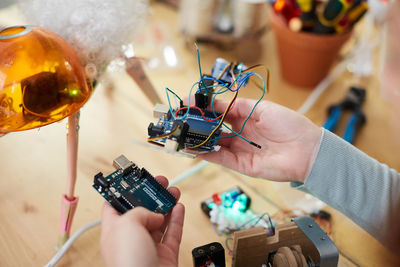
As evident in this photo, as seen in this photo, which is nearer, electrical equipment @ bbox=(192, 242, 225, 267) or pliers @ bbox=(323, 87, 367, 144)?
electrical equipment @ bbox=(192, 242, 225, 267)

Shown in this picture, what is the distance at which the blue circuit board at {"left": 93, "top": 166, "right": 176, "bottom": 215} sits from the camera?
18.9 inches

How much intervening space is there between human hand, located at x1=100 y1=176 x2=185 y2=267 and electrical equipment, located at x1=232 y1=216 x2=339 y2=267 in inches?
3.7

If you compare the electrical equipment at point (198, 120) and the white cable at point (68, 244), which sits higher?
the electrical equipment at point (198, 120)

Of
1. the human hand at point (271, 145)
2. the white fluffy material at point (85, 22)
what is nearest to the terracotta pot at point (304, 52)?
the human hand at point (271, 145)

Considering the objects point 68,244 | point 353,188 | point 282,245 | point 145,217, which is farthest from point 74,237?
point 353,188

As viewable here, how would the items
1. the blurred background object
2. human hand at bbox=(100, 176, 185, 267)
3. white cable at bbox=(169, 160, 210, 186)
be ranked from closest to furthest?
human hand at bbox=(100, 176, 185, 267) < white cable at bbox=(169, 160, 210, 186) < the blurred background object

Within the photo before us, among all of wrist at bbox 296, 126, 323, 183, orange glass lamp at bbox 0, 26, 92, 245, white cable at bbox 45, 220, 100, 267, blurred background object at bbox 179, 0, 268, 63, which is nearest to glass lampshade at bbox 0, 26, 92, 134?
orange glass lamp at bbox 0, 26, 92, 245

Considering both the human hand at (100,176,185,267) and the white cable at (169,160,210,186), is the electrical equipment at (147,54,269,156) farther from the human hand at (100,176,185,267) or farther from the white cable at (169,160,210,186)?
the white cable at (169,160,210,186)

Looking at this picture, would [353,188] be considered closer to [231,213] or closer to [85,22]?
[231,213]

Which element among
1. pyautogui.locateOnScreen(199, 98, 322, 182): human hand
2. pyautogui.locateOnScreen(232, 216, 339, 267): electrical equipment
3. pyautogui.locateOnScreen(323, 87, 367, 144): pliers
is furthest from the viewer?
pyautogui.locateOnScreen(323, 87, 367, 144): pliers

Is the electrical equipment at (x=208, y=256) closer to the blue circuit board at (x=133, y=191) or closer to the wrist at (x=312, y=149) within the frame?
the blue circuit board at (x=133, y=191)

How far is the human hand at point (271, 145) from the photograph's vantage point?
60 centimetres

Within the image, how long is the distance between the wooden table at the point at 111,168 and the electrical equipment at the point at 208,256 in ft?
0.29

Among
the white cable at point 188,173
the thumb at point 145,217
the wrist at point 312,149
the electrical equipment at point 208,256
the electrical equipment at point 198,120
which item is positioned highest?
the electrical equipment at point 198,120
